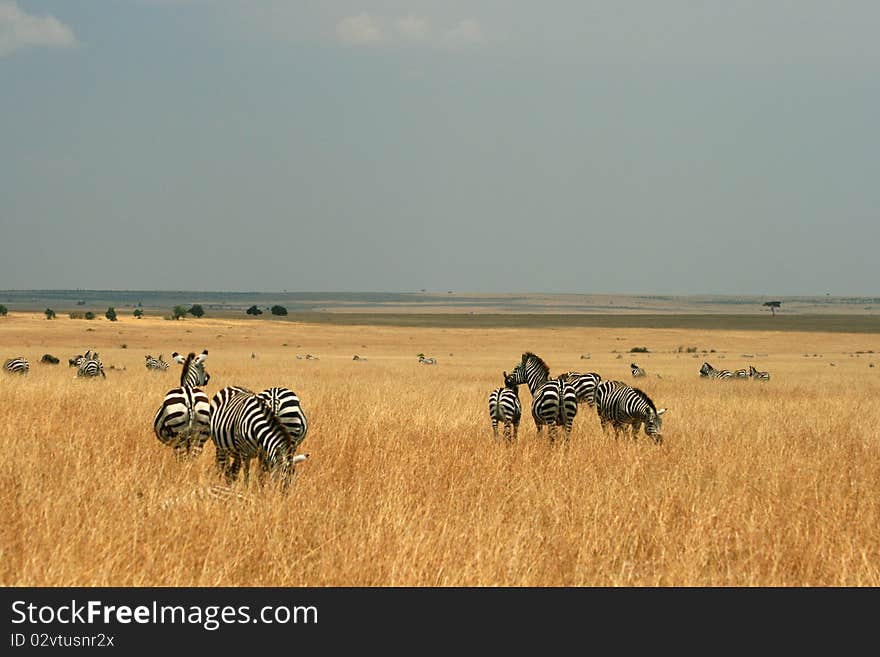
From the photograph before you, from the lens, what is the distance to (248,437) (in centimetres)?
909

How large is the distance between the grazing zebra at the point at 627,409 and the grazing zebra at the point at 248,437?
20.4ft

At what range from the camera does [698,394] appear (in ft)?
85.1

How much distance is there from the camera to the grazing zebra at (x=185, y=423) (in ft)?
34.7

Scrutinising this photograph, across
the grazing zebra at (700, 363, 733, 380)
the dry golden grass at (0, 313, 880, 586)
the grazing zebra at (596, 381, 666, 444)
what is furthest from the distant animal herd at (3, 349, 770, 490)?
the grazing zebra at (700, 363, 733, 380)

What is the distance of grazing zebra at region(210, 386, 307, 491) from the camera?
28.8ft

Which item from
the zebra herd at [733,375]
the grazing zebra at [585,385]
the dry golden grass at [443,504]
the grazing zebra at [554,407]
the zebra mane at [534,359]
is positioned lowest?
the dry golden grass at [443,504]

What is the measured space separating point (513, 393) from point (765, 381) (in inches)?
846

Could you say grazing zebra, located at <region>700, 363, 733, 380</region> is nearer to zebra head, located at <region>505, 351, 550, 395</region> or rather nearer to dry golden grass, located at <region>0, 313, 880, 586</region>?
dry golden grass, located at <region>0, 313, 880, 586</region>

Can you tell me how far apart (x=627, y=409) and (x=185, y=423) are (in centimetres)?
652

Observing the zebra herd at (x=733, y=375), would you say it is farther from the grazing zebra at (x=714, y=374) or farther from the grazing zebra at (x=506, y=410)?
the grazing zebra at (x=506, y=410)

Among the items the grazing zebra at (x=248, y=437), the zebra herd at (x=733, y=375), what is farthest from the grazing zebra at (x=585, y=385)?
the zebra herd at (x=733, y=375)

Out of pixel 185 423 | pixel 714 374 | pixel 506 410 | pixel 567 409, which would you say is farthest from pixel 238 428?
pixel 714 374
